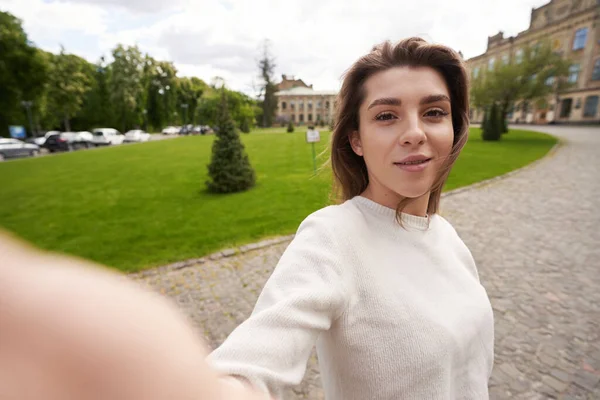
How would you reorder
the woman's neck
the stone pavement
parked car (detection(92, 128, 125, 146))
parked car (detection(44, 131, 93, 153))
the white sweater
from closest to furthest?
1. the white sweater
2. the woman's neck
3. the stone pavement
4. parked car (detection(44, 131, 93, 153))
5. parked car (detection(92, 128, 125, 146))

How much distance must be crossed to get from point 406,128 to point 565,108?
Answer: 57.4 metres

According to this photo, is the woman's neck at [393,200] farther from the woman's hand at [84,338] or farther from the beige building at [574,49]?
the beige building at [574,49]

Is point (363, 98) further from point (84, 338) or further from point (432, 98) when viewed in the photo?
point (84, 338)

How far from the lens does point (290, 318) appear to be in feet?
3.09

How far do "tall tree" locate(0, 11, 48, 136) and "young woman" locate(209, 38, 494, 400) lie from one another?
31.4 metres

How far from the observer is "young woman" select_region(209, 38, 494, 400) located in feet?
3.21

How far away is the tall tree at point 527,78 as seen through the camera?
24.5 meters

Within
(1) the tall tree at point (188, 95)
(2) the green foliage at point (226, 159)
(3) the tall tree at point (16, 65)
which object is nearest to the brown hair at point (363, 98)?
(2) the green foliage at point (226, 159)

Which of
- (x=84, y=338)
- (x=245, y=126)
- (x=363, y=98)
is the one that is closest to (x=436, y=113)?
(x=363, y=98)

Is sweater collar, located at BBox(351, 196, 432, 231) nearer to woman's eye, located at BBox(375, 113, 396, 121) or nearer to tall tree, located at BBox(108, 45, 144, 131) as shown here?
woman's eye, located at BBox(375, 113, 396, 121)

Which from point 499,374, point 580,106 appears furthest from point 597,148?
point 580,106

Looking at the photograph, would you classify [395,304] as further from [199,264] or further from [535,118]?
[535,118]

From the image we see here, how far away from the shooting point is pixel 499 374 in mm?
3166

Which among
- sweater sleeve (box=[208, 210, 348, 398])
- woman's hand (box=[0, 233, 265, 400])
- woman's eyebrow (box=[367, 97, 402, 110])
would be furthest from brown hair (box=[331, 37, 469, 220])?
woman's hand (box=[0, 233, 265, 400])
